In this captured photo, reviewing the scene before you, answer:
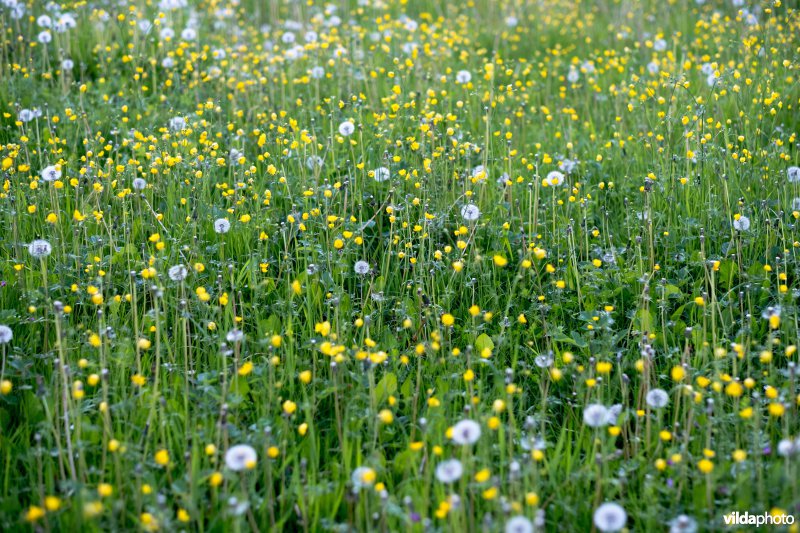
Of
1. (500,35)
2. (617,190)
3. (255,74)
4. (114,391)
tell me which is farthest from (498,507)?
(500,35)

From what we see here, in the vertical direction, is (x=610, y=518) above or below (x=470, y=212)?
below

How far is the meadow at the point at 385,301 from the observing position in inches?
98.3

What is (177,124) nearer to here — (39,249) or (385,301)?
(39,249)

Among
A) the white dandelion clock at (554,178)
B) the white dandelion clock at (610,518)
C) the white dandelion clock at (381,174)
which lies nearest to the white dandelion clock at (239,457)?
the white dandelion clock at (610,518)

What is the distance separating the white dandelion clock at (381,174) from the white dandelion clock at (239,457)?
6.41 feet

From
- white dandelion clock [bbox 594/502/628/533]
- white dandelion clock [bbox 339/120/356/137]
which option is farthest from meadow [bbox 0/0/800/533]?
white dandelion clock [bbox 339/120/356/137]

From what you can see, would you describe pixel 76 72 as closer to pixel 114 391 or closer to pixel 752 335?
pixel 114 391

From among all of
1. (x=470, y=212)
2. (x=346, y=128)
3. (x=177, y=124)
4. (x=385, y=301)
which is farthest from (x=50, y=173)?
(x=470, y=212)

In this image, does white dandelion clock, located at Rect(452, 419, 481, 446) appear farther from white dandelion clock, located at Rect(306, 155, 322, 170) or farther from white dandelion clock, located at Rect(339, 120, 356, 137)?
white dandelion clock, located at Rect(339, 120, 356, 137)

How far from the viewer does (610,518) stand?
2256 millimetres

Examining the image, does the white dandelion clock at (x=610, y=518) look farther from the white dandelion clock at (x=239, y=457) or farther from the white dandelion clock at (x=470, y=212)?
the white dandelion clock at (x=470, y=212)

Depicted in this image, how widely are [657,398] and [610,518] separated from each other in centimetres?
67

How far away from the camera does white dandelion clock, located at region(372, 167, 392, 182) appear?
4.09m

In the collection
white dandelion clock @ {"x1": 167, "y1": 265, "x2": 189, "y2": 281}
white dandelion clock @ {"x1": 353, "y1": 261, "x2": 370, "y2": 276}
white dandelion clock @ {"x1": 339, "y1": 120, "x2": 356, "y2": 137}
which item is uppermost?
white dandelion clock @ {"x1": 339, "y1": 120, "x2": 356, "y2": 137}
